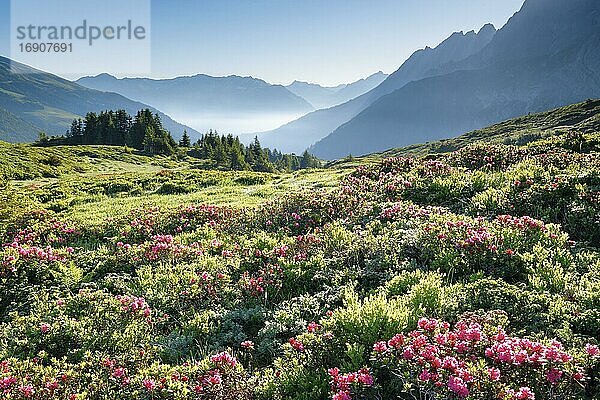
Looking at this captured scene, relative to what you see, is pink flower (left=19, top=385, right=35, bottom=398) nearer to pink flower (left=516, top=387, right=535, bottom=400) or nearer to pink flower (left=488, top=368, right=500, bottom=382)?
pink flower (left=488, top=368, right=500, bottom=382)

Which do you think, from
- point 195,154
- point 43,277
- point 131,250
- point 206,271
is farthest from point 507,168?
point 195,154

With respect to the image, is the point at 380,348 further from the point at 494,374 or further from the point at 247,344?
the point at 247,344

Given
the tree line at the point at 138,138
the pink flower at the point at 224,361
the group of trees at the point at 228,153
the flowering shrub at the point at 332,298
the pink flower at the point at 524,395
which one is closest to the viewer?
the pink flower at the point at 524,395

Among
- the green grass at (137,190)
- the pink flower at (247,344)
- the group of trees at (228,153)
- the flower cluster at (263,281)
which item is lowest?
the pink flower at (247,344)

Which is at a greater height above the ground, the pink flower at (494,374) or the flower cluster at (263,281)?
the pink flower at (494,374)

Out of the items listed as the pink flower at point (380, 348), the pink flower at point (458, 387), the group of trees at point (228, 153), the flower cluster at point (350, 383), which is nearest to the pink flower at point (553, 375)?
the pink flower at point (458, 387)

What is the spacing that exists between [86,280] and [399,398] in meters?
7.50

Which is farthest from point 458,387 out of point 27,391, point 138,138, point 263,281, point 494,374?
point 138,138

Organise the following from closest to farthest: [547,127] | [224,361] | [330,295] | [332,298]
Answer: [224,361] < [332,298] < [330,295] < [547,127]

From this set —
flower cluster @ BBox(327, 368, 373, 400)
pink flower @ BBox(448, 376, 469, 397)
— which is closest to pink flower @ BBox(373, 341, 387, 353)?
flower cluster @ BBox(327, 368, 373, 400)

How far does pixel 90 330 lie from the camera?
6.38 meters

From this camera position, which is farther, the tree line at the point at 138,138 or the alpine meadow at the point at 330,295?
the tree line at the point at 138,138

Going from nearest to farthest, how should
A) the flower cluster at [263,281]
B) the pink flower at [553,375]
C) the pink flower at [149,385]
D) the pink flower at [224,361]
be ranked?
the pink flower at [553,375]
the pink flower at [149,385]
the pink flower at [224,361]
the flower cluster at [263,281]

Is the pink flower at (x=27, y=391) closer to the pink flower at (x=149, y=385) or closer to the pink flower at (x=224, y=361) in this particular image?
the pink flower at (x=149, y=385)
